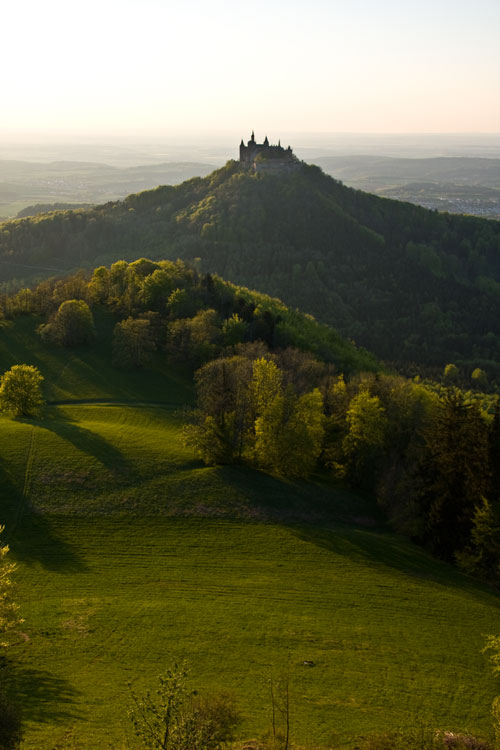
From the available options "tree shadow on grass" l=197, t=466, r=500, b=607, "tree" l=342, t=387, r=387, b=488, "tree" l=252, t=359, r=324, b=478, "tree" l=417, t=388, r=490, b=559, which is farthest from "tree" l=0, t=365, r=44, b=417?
"tree" l=417, t=388, r=490, b=559

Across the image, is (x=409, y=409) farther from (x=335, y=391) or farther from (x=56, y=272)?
(x=56, y=272)

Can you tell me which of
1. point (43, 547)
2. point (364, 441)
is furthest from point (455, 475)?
point (43, 547)

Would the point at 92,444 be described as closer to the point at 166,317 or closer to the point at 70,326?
the point at 70,326

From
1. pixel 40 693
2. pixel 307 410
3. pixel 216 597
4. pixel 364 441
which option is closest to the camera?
pixel 40 693

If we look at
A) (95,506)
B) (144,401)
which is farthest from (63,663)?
(144,401)

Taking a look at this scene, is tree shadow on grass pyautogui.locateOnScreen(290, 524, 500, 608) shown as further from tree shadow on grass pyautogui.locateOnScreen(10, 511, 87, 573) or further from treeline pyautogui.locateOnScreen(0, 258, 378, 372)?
treeline pyautogui.locateOnScreen(0, 258, 378, 372)

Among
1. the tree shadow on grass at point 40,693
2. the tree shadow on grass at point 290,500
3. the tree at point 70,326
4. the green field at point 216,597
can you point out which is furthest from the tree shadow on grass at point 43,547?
the tree at point 70,326
